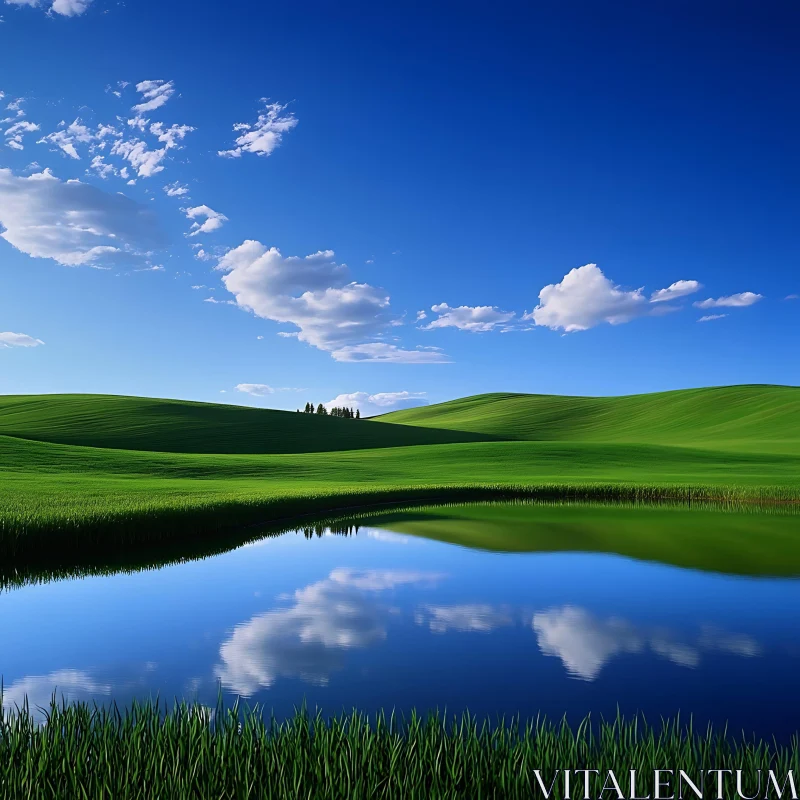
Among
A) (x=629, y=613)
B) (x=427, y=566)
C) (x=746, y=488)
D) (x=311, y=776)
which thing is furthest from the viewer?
(x=746, y=488)

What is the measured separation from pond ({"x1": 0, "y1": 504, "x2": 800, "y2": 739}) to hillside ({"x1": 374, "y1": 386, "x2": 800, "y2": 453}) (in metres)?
56.2

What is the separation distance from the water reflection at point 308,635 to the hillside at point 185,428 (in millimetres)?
58492

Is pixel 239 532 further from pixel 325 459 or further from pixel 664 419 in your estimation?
pixel 664 419

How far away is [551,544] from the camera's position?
21.2 metres

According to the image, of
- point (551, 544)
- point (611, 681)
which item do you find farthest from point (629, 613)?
point (551, 544)

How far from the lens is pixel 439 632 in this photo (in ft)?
37.3

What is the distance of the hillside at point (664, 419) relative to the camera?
80125 mm

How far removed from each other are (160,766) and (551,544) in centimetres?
1753

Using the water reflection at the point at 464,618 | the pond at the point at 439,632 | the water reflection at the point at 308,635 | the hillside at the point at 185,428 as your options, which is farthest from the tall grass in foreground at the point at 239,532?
the hillside at the point at 185,428

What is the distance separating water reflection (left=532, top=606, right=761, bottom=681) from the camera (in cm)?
A: 980

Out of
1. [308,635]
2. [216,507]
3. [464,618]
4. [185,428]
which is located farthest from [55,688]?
[185,428]

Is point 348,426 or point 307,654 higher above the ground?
point 348,426

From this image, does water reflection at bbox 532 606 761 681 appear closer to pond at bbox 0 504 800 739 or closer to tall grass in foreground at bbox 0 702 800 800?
pond at bbox 0 504 800 739

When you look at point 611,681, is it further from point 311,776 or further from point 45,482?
point 45,482
